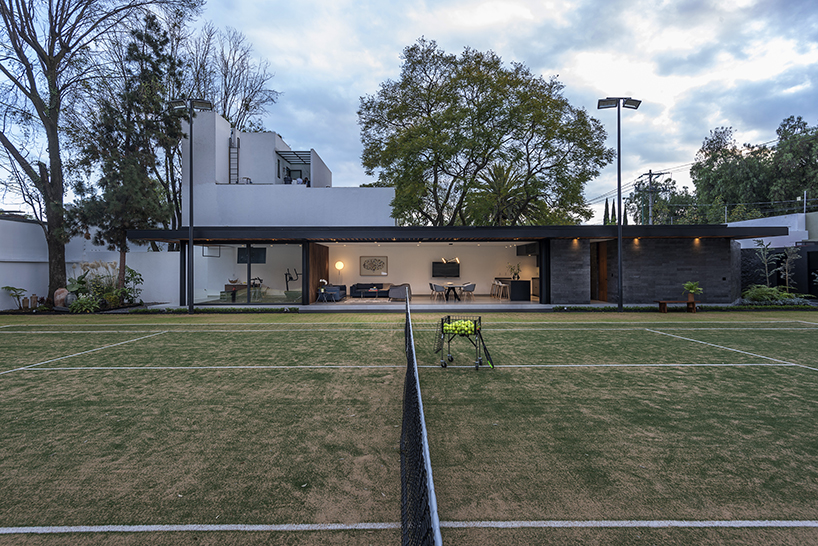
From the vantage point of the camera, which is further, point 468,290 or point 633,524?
point 468,290

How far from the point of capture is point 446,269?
23219 mm

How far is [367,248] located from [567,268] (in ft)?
36.0

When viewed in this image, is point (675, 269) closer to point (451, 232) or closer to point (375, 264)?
point (451, 232)

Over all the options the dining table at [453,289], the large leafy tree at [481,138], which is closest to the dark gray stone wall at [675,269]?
the large leafy tree at [481,138]

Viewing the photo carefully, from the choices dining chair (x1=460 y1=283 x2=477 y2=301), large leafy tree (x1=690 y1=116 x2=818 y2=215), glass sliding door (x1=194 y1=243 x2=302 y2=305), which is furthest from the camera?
large leafy tree (x1=690 y1=116 x2=818 y2=215)

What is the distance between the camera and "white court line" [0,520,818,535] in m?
2.76

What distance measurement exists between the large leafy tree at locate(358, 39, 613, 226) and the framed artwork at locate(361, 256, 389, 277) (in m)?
3.22

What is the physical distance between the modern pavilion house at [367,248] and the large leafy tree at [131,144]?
7.07 feet

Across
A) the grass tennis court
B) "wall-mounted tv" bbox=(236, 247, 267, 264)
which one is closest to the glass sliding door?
"wall-mounted tv" bbox=(236, 247, 267, 264)

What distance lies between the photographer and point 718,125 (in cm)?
4603

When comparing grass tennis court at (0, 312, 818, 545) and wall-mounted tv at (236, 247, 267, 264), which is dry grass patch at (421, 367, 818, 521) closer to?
grass tennis court at (0, 312, 818, 545)

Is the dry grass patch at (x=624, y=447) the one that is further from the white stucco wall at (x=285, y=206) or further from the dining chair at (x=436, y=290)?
the white stucco wall at (x=285, y=206)

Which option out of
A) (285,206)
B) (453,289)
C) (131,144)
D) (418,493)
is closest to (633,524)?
(418,493)

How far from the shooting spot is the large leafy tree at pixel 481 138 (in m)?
22.1
